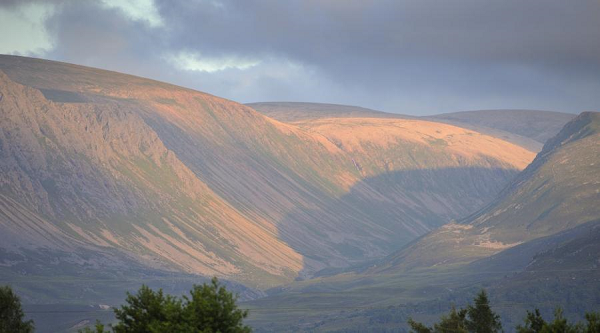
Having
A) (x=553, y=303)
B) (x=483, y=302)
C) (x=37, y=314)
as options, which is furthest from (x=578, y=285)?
(x=483, y=302)

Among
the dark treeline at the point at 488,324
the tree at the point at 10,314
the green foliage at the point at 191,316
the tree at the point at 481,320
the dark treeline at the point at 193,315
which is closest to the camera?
the green foliage at the point at 191,316

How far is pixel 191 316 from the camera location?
44.5 metres

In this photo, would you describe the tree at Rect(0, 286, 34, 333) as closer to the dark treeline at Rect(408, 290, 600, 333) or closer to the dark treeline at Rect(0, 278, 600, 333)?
the dark treeline at Rect(0, 278, 600, 333)

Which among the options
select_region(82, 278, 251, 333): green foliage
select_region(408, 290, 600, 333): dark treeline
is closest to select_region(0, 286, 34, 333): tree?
select_region(82, 278, 251, 333): green foliage

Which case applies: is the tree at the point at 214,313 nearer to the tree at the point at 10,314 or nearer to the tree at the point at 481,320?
the tree at the point at 10,314

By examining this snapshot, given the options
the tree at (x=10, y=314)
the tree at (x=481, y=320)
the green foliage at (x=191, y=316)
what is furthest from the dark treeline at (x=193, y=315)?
the tree at (x=481, y=320)

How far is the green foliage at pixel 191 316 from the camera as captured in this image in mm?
44531

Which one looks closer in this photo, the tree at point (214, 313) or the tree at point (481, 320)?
the tree at point (214, 313)

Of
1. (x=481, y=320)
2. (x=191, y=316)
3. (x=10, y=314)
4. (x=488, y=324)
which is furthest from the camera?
(x=481, y=320)

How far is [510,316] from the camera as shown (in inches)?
6939

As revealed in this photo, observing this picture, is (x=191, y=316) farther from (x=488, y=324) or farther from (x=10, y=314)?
(x=488, y=324)

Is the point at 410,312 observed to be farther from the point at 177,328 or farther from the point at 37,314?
the point at 177,328

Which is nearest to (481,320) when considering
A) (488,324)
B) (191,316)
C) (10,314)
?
(488,324)

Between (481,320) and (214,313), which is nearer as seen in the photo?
(214,313)
